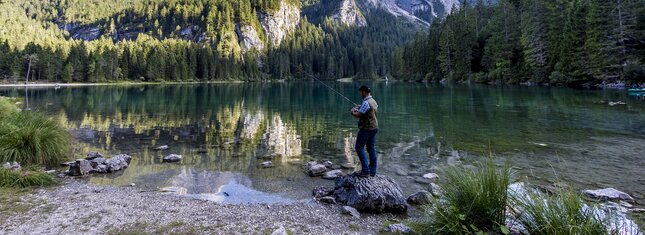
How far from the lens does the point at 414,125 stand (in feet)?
84.9

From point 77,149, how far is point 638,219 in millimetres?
21875

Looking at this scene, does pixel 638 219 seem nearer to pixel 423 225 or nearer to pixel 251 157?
pixel 423 225

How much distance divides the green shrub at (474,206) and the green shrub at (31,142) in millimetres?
13848

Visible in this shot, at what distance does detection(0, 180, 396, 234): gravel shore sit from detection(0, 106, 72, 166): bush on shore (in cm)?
347

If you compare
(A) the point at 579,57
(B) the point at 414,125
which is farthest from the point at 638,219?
(A) the point at 579,57

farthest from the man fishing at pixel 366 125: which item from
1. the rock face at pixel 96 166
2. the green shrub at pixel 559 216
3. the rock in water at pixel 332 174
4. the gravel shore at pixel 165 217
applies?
the rock face at pixel 96 166

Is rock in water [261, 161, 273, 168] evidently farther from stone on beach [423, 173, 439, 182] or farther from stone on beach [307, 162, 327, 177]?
stone on beach [423, 173, 439, 182]

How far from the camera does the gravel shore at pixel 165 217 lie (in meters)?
7.73

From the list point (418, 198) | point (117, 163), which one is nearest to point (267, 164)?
point (117, 163)

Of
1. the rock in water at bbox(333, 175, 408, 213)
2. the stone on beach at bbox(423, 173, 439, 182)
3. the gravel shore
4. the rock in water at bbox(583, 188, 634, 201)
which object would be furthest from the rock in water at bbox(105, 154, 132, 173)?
the rock in water at bbox(583, 188, 634, 201)

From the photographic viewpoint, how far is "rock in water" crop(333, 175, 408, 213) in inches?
372

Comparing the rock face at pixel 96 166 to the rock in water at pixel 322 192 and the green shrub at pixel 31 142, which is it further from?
the rock in water at pixel 322 192

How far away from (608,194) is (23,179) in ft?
54.2

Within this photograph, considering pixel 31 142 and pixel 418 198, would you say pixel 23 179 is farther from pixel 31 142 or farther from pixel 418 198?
pixel 418 198
